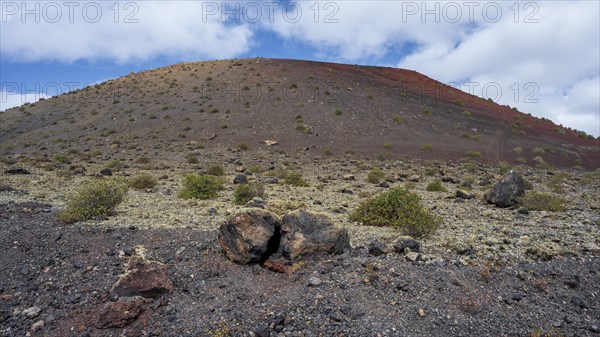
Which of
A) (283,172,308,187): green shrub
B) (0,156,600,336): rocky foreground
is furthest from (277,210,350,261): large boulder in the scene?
(283,172,308,187): green shrub

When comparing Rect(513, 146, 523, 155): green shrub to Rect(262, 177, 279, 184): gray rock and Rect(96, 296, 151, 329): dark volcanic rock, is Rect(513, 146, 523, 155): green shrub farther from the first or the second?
Rect(96, 296, 151, 329): dark volcanic rock

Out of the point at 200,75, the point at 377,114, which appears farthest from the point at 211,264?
the point at 200,75

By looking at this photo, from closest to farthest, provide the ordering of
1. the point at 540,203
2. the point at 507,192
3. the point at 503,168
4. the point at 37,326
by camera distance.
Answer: the point at 37,326
the point at 540,203
the point at 507,192
the point at 503,168

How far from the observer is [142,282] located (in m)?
6.89

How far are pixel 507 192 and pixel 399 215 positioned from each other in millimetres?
6050

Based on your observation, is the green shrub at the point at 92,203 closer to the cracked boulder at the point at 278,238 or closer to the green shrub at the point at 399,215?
the cracked boulder at the point at 278,238

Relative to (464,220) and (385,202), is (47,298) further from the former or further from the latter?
(464,220)

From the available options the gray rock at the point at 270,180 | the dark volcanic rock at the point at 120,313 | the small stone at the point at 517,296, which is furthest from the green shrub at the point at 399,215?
the gray rock at the point at 270,180

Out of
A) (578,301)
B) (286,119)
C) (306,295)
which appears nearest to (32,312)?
(306,295)

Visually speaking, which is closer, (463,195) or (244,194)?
(244,194)

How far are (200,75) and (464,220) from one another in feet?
156

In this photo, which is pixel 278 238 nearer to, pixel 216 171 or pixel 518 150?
pixel 216 171

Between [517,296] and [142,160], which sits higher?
[142,160]

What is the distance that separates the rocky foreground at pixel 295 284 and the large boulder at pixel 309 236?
0.36ft
